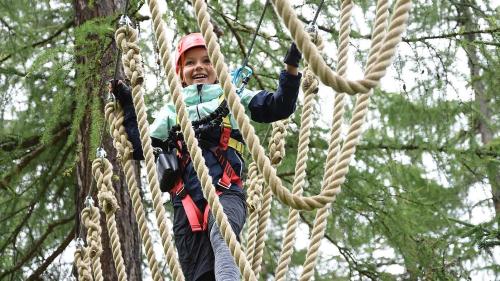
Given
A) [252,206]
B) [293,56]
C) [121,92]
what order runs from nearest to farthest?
[293,56]
[121,92]
[252,206]

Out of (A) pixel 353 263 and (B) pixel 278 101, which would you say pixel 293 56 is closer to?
(B) pixel 278 101

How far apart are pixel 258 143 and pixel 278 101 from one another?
75 cm

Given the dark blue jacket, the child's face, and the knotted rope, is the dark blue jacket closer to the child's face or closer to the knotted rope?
the knotted rope

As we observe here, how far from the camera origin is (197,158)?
2330mm

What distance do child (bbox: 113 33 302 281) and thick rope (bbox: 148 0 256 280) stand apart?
464 mm

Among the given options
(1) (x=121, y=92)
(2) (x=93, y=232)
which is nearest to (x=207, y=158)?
(1) (x=121, y=92)

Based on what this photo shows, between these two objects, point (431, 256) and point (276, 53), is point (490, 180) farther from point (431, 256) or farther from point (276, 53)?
point (276, 53)

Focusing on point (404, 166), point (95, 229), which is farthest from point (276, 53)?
point (95, 229)

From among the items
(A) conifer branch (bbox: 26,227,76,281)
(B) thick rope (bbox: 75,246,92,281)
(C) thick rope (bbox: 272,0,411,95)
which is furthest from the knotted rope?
(A) conifer branch (bbox: 26,227,76,281)

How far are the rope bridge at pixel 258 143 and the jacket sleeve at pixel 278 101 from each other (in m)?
0.06

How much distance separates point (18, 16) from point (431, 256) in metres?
2.67

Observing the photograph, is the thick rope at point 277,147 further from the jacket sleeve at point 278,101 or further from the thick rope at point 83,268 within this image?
the thick rope at point 83,268

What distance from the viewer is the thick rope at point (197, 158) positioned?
2.20 meters

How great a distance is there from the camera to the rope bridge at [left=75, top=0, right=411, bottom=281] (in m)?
1.97
